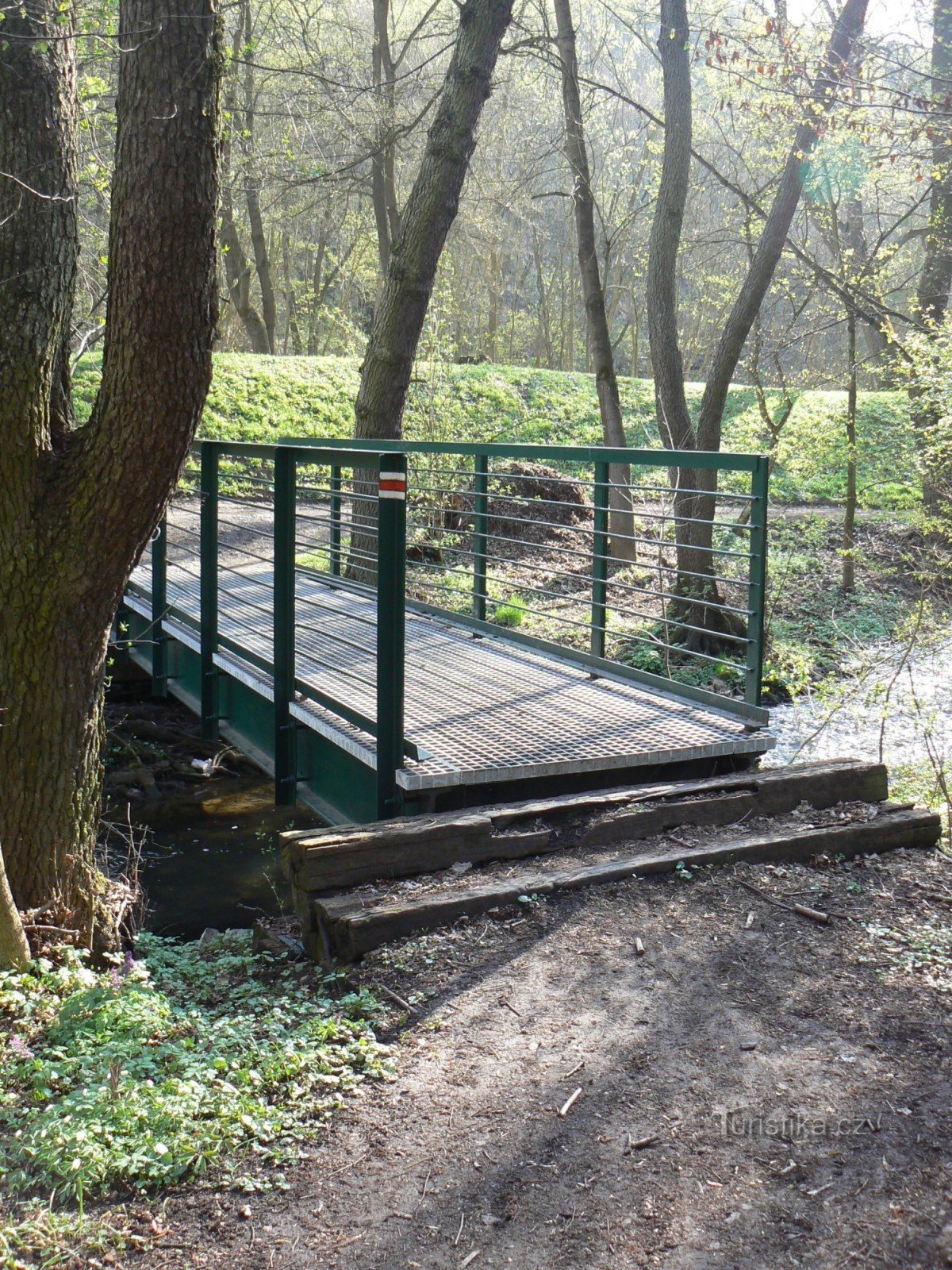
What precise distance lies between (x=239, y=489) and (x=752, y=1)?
35.8 ft

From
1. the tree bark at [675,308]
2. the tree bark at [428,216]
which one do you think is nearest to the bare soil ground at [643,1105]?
the tree bark at [428,216]

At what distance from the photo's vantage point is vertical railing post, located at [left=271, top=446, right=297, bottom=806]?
6121 mm

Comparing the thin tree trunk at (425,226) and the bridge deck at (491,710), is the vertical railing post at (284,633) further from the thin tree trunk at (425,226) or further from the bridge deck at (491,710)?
the thin tree trunk at (425,226)

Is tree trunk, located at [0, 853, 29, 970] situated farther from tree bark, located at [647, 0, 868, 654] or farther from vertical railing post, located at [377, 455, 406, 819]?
tree bark, located at [647, 0, 868, 654]

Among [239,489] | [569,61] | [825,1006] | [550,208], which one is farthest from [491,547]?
[550,208]

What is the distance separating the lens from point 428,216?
10383 millimetres

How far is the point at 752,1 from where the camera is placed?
39.4 feet

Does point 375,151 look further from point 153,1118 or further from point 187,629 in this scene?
point 153,1118

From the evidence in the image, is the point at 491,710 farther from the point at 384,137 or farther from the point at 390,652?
the point at 384,137

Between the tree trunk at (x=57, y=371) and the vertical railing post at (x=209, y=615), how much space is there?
277cm

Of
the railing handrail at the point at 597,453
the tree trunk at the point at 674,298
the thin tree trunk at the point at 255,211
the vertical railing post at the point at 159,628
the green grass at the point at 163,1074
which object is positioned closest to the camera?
the green grass at the point at 163,1074

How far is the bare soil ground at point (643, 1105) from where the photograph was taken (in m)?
2.55

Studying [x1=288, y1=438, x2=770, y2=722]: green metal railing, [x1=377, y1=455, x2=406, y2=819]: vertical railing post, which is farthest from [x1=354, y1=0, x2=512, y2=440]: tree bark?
[x1=377, y1=455, x2=406, y2=819]: vertical railing post

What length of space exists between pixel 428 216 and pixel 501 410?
51.3 feet
